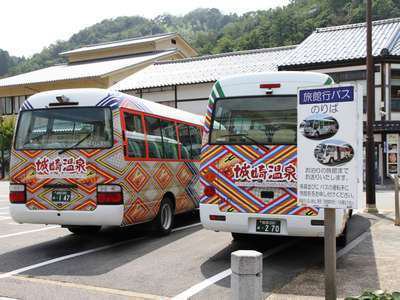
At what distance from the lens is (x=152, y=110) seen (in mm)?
9180

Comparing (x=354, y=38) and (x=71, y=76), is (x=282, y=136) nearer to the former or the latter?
(x=354, y=38)

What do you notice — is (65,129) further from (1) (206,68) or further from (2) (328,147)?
(1) (206,68)

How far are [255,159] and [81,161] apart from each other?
9.27 feet

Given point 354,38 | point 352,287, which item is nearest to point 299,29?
point 354,38

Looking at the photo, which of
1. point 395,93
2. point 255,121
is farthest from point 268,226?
point 395,93

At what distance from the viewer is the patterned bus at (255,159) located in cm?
663

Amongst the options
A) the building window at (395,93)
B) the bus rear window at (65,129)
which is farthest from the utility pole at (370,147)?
the building window at (395,93)

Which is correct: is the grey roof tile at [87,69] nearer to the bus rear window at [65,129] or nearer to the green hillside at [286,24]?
the green hillside at [286,24]

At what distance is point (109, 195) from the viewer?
7.59 m

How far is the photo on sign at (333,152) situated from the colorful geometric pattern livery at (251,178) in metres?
1.89

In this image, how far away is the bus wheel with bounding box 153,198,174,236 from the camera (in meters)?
9.09

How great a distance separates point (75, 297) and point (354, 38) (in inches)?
977

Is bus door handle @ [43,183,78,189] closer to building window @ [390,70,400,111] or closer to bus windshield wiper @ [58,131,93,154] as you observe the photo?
bus windshield wiper @ [58,131,93,154]

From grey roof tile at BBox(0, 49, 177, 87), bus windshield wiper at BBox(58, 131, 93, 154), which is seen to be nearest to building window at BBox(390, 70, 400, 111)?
grey roof tile at BBox(0, 49, 177, 87)
